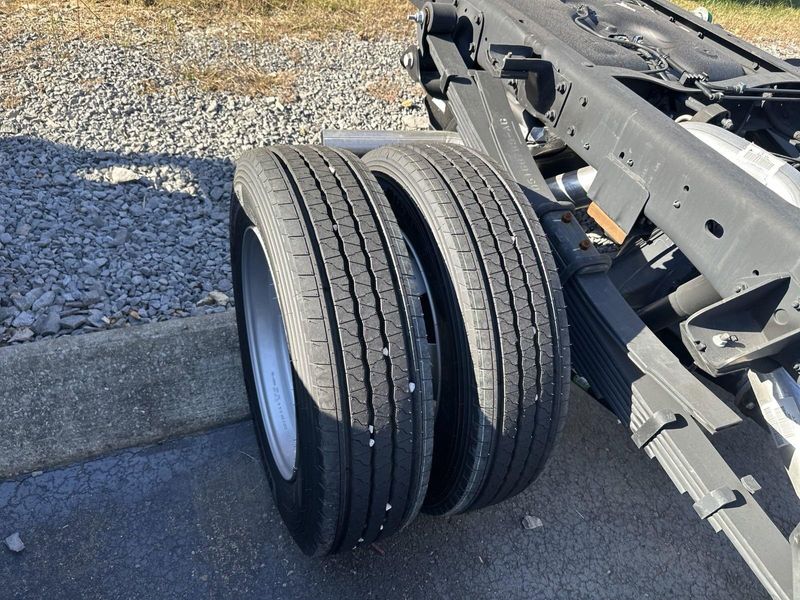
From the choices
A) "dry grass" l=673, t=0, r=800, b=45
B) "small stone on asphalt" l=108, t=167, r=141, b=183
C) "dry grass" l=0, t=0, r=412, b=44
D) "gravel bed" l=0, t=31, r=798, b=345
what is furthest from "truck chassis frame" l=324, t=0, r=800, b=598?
"dry grass" l=673, t=0, r=800, b=45

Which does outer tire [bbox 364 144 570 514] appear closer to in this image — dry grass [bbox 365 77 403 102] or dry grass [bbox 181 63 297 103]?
dry grass [bbox 181 63 297 103]

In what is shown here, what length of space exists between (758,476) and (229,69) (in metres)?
4.73

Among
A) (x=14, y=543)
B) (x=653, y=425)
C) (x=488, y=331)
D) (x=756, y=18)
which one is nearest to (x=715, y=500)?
(x=653, y=425)

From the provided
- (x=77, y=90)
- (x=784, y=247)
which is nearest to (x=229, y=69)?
(x=77, y=90)

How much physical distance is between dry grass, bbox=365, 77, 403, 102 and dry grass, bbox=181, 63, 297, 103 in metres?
0.68

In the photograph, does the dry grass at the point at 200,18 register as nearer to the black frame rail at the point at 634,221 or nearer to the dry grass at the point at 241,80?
the dry grass at the point at 241,80

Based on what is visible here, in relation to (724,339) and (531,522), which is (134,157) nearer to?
(531,522)

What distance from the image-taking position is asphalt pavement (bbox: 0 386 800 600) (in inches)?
93.0

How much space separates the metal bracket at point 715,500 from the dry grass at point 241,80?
4.21 meters

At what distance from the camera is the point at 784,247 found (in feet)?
5.89

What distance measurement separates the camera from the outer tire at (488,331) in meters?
2.04

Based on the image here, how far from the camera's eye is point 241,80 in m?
5.12

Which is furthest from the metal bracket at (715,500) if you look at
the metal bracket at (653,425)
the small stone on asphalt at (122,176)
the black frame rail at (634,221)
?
the small stone on asphalt at (122,176)

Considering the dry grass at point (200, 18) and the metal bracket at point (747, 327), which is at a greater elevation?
the metal bracket at point (747, 327)
